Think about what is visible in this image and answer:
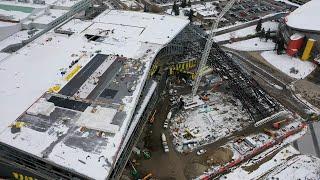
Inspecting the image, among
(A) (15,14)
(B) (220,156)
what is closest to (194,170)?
(B) (220,156)

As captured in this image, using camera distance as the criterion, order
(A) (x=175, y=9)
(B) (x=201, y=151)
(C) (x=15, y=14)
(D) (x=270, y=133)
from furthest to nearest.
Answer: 1. (A) (x=175, y=9)
2. (C) (x=15, y=14)
3. (D) (x=270, y=133)
4. (B) (x=201, y=151)

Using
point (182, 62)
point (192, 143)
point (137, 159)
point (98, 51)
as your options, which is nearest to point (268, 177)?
point (192, 143)

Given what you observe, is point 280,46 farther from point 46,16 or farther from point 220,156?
point 46,16

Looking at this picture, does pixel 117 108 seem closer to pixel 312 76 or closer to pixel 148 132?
pixel 148 132

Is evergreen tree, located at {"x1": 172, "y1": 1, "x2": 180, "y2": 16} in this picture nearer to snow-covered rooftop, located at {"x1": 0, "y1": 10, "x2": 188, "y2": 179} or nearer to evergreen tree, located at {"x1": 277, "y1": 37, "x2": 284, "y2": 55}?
snow-covered rooftop, located at {"x1": 0, "y1": 10, "x2": 188, "y2": 179}

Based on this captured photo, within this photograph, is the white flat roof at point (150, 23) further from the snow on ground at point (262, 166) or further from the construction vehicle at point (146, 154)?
the snow on ground at point (262, 166)

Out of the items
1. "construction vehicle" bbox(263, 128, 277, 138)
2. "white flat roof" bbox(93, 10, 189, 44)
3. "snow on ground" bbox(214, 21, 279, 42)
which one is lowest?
"construction vehicle" bbox(263, 128, 277, 138)

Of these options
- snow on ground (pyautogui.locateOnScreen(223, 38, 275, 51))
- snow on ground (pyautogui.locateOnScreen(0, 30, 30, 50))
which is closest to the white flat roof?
snow on ground (pyautogui.locateOnScreen(0, 30, 30, 50))
